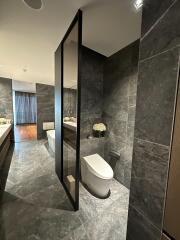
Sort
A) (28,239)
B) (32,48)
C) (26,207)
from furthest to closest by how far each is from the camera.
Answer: (32,48) < (26,207) < (28,239)

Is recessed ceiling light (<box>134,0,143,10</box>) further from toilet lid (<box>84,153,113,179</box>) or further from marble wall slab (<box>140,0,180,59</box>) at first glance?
toilet lid (<box>84,153,113,179</box>)

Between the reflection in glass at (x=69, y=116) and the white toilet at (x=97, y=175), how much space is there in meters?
0.25

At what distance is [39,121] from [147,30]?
5.00 metres

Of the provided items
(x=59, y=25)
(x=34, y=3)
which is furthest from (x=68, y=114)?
(x=34, y=3)

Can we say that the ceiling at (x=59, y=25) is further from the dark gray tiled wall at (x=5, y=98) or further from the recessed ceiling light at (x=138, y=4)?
the dark gray tiled wall at (x=5, y=98)

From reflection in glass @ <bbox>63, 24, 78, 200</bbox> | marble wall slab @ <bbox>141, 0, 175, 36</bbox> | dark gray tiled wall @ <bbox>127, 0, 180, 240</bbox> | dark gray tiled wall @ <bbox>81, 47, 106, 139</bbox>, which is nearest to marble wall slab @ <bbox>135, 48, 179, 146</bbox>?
dark gray tiled wall @ <bbox>127, 0, 180, 240</bbox>

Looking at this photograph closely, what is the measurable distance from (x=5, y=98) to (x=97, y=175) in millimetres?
4264

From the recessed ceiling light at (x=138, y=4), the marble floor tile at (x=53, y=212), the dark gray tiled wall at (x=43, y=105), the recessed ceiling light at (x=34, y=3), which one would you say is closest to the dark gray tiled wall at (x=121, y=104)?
the marble floor tile at (x=53, y=212)

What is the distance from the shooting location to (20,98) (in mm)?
8320

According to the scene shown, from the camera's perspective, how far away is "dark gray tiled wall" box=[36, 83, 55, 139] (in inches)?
196

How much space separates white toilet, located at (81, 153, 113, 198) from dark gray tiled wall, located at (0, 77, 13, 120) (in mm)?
3695

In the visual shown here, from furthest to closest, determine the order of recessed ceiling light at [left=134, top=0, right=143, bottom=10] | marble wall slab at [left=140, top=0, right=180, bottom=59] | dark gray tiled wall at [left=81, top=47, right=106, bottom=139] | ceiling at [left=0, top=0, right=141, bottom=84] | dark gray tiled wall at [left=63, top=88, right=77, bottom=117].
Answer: dark gray tiled wall at [left=81, top=47, right=106, bottom=139]
dark gray tiled wall at [left=63, top=88, right=77, bottom=117]
ceiling at [left=0, top=0, right=141, bottom=84]
recessed ceiling light at [left=134, top=0, right=143, bottom=10]
marble wall slab at [left=140, top=0, right=180, bottom=59]

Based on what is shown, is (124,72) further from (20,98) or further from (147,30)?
(20,98)

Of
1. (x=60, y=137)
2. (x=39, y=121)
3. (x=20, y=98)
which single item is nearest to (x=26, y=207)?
(x=60, y=137)
